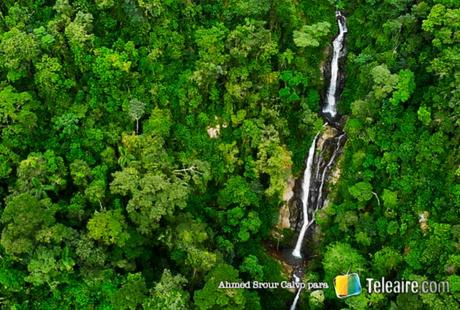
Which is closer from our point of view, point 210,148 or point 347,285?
point 347,285

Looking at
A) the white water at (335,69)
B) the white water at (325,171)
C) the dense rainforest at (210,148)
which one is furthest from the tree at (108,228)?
the white water at (335,69)

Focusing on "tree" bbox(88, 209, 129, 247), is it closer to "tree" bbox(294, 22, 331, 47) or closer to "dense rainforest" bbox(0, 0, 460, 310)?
"dense rainforest" bbox(0, 0, 460, 310)

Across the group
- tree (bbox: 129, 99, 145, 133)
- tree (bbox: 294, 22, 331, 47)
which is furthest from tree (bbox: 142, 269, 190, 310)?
tree (bbox: 294, 22, 331, 47)

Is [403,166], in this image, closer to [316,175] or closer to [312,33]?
[316,175]

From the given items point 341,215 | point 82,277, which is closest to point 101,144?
point 82,277

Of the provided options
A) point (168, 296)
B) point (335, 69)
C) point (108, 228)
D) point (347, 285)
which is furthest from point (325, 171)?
point (108, 228)
